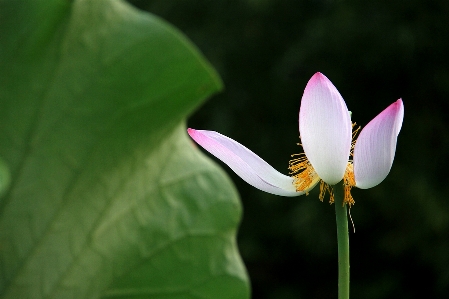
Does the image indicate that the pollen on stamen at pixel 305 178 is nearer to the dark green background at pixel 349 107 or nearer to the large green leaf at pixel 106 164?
the large green leaf at pixel 106 164

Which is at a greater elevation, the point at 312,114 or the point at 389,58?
the point at 389,58

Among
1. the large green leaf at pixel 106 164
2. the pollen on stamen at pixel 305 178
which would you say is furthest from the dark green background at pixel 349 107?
the pollen on stamen at pixel 305 178

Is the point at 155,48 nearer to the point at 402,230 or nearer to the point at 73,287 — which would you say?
the point at 73,287

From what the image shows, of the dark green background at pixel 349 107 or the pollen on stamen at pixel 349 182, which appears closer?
the pollen on stamen at pixel 349 182

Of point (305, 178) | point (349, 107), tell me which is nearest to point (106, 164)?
point (305, 178)

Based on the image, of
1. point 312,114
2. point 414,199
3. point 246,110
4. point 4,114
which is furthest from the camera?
point 246,110

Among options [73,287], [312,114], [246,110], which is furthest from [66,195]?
[246,110]

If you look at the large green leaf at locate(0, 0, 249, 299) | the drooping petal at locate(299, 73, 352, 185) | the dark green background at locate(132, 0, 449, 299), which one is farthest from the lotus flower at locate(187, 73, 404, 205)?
the dark green background at locate(132, 0, 449, 299)

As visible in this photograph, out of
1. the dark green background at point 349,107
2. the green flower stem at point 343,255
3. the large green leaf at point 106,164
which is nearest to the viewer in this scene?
the green flower stem at point 343,255
